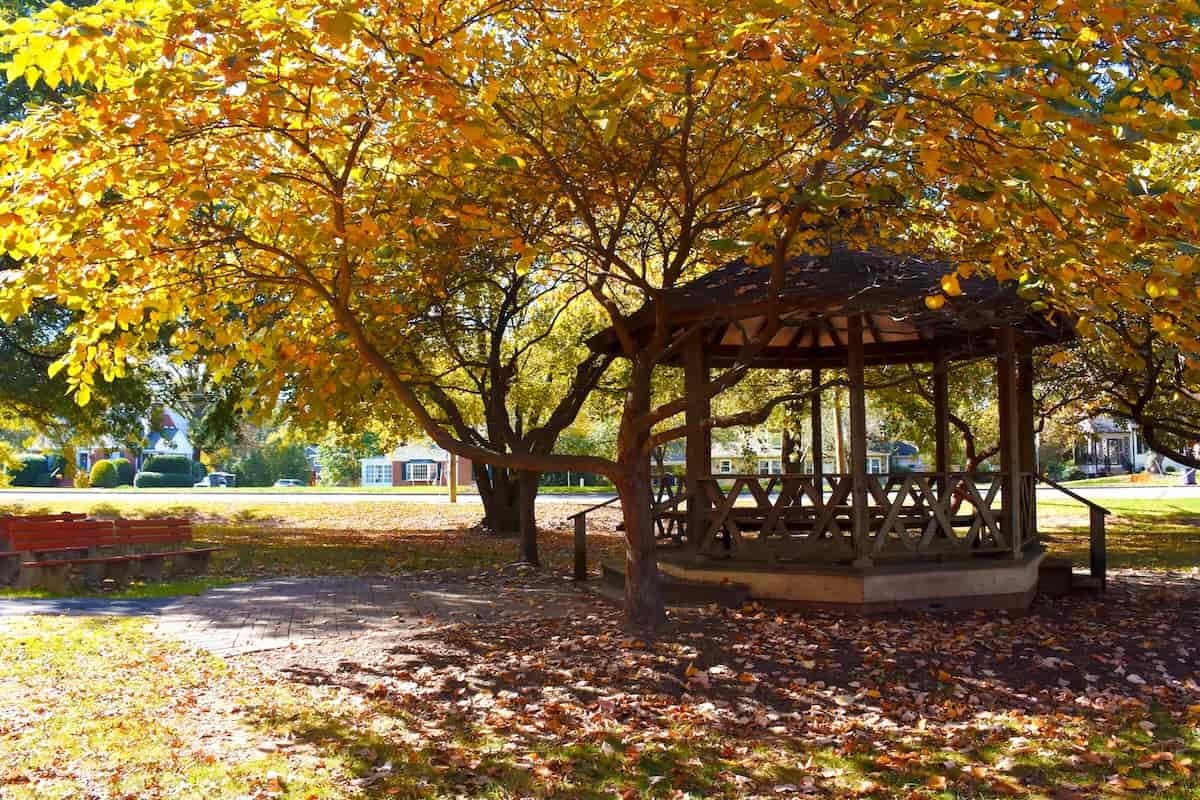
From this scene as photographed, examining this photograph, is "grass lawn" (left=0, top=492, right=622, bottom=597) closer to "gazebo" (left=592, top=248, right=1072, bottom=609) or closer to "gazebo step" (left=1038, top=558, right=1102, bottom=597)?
"gazebo" (left=592, top=248, right=1072, bottom=609)

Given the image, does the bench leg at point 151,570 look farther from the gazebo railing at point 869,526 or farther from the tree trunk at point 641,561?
the tree trunk at point 641,561

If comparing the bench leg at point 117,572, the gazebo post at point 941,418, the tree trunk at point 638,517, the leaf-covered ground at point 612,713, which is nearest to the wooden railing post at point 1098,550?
the gazebo post at point 941,418

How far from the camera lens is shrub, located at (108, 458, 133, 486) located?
64812 millimetres

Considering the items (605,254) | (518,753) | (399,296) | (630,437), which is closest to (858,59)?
(605,254)

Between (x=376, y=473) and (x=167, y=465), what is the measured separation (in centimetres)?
2016

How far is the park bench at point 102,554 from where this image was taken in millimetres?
13500

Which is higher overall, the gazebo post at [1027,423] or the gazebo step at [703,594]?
the gazebo post at [1027,423]

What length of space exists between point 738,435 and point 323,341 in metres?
35.5

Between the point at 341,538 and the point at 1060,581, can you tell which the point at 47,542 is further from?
the point at 1060,581

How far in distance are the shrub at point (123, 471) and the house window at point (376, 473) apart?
18587 millimetres

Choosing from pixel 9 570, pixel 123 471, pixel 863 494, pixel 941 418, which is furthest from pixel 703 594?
pixel 123 471

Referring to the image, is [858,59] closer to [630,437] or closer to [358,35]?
[358,35]

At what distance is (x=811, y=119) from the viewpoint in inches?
397

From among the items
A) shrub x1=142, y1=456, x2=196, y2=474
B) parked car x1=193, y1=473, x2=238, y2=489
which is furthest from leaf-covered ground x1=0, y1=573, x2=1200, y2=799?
parked car x1=193, y1=473, x2=238, y2=489
